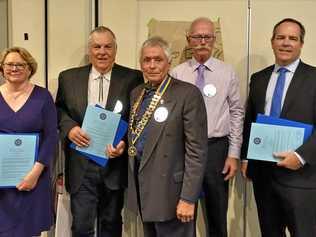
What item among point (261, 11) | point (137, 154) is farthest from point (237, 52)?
point (137, 154)

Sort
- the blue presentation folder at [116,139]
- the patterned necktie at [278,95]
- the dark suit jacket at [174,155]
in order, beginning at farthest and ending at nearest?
the blue presentation folder at [116,139], the patterned necktie at [278,95], the dark suit jacket at [174,155]

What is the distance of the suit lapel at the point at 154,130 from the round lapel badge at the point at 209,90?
0.60 meters

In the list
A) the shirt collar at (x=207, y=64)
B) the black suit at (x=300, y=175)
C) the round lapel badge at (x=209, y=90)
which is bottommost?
the black suit at (x=300, y=175)

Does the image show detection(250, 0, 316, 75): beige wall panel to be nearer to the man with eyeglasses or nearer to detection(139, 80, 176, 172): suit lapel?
the man with eyeglasses

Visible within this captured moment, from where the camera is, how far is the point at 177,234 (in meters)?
2.22

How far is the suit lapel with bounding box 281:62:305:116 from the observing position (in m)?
2.35

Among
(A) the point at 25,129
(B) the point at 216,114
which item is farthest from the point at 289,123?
(A) the point at 25,129

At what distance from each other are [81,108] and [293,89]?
1254 millimetres

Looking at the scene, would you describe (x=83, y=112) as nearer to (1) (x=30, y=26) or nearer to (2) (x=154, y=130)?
(2) (x=154, y=130)

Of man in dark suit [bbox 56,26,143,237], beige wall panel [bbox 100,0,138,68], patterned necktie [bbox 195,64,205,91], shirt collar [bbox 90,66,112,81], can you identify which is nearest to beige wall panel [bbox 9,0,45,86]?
beige wall panel [bbox 100,0,138,68]

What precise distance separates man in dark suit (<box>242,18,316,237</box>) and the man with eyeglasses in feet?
0.63

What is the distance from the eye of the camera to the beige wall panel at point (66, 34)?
316cm

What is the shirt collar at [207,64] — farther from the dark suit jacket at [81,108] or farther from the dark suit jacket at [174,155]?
the dark suit jacket at [174,155]

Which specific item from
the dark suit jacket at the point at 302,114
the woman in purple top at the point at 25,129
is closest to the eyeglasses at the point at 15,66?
the woman in purple top at the point at 25,129
